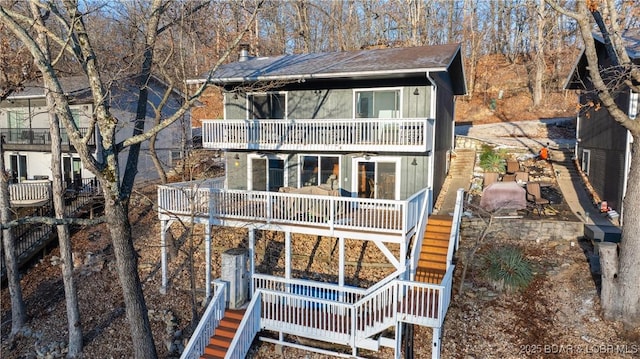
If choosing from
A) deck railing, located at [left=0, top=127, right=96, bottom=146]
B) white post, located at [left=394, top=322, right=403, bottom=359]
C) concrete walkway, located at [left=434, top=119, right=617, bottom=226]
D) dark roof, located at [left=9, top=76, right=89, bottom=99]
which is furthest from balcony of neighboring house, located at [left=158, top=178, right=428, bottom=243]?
deck railing, located at [left=0, top=127, right=96, bottom=146]

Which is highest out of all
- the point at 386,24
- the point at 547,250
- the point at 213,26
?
the point at 386,24

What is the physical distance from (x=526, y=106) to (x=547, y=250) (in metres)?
23.7

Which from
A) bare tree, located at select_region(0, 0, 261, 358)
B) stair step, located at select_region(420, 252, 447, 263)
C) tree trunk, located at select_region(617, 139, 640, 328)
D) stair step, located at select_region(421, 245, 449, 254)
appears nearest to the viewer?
bare tree, located at select_region(0, 0, 261, 358)

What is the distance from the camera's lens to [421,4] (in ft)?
106

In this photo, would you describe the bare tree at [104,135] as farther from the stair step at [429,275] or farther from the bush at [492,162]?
the bush at [492,162]

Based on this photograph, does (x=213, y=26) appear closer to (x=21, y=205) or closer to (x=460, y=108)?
(x=21, y=205)

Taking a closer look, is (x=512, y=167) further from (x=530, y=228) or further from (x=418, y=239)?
(x=418, y=239)

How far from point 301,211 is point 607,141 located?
11763 millimetres

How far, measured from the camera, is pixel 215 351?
10477mm

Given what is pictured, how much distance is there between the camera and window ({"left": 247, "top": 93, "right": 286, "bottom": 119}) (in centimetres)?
1568

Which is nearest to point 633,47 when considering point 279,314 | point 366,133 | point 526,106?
point 366,133

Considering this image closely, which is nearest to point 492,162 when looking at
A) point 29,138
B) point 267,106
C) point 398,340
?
point 267,106

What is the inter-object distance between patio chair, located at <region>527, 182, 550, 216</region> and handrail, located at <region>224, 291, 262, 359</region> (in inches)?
390

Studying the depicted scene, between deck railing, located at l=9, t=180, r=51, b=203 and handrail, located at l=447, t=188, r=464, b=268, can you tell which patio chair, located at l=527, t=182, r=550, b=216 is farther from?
deck railing, located at l=9, t=180, r=51, b=203
